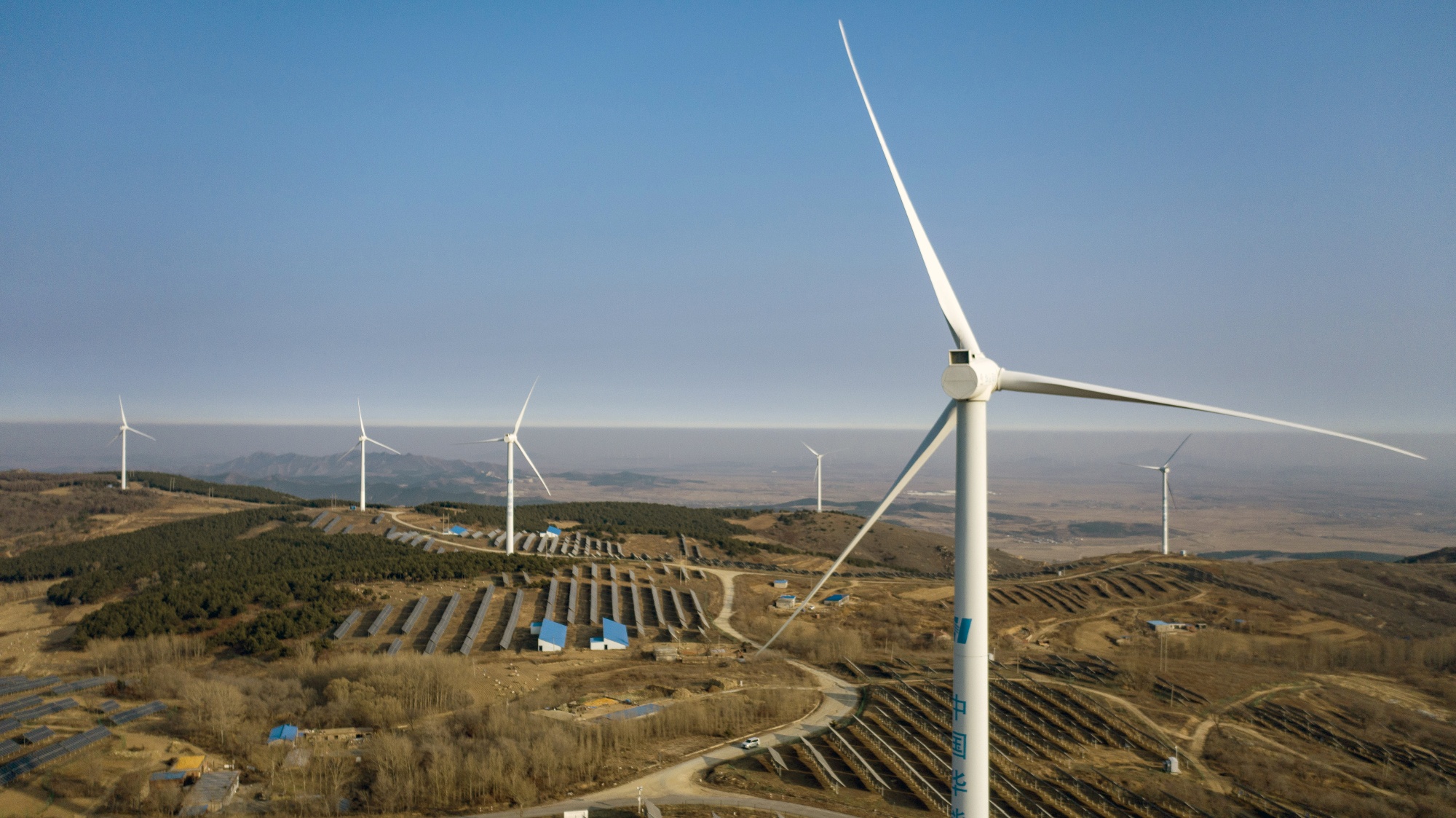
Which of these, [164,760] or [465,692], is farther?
[465,692]

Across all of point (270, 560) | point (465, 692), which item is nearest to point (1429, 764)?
point (465, 692)

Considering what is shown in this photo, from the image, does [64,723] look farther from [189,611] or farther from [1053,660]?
[1053,660]

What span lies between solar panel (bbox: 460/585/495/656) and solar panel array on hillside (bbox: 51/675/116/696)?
1949 cm

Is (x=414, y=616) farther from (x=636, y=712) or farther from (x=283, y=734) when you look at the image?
(x=636, y=712)

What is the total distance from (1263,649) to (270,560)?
301 ft

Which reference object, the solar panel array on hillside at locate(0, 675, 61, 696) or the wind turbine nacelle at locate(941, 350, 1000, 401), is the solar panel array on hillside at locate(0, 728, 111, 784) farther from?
the wind turbine nacelle at locate(941, 350, 1000, 401)

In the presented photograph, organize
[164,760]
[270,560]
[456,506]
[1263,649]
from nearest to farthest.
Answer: [164,760] < [1263,649] < [270,560] < [456,506]

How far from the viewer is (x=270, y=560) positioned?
2987 inches

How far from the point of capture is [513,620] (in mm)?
60000

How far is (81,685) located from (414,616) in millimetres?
20839

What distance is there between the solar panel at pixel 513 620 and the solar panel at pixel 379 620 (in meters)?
9.03

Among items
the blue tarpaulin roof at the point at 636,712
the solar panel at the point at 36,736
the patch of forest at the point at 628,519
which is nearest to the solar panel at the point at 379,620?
the solar panel at the point at 36,736

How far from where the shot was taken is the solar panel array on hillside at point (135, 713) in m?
36.4

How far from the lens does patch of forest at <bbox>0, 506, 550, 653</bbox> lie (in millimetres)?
55812
